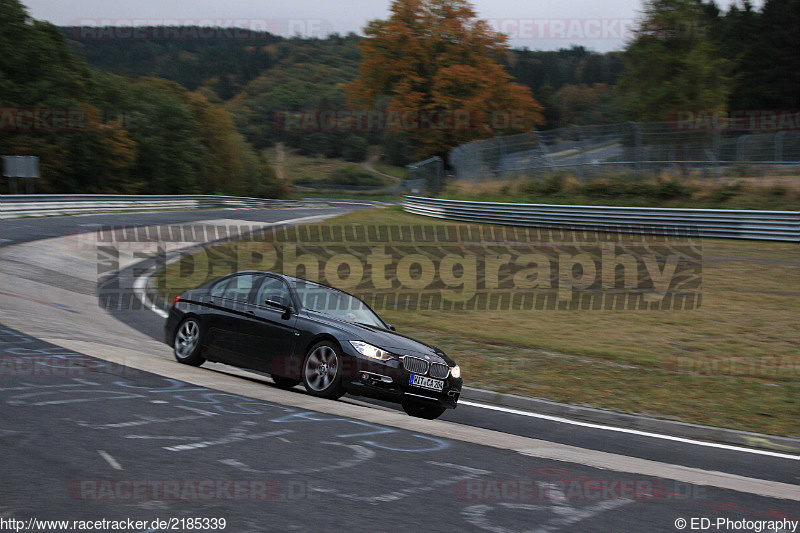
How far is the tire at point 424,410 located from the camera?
28.2 feet

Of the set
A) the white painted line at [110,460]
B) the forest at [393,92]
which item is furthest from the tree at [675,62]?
the white painted line at [110,460]

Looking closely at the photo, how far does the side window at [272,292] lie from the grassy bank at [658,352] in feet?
9.46

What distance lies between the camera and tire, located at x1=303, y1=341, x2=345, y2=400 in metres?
8.38

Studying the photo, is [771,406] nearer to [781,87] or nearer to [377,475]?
[377,475]

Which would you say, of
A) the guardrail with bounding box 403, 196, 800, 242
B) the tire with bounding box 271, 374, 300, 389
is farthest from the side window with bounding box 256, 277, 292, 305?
the guardrail with bounding box 403, 196, 800, 242

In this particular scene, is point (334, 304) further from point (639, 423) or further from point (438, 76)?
point (438, 76)

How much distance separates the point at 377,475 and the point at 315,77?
147833 millimetres

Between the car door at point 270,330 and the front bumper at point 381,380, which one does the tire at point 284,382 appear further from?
the front bumper at point 381,380

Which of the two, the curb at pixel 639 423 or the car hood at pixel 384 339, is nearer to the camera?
the curb at pixel 639 423

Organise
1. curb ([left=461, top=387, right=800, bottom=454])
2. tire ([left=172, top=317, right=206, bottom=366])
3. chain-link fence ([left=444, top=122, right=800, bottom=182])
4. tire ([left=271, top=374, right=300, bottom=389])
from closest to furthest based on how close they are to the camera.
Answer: curb ([left=461, top=387, right=800, bottom=454]) < tire ([left=271, top=374, right=300, bottom=389]) < tire ([left=172, top=317, right=206, bottom=366]) < chain-link fence ([left=444, top=122, right=800, bottom=182])

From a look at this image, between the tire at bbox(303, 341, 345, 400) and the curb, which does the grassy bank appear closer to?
the curb

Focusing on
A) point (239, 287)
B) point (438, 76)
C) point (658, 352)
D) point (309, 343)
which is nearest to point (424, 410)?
point (309, 343)

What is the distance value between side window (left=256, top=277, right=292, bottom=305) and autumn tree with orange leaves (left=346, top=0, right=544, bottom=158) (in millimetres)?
40381

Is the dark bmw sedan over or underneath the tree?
underneath
